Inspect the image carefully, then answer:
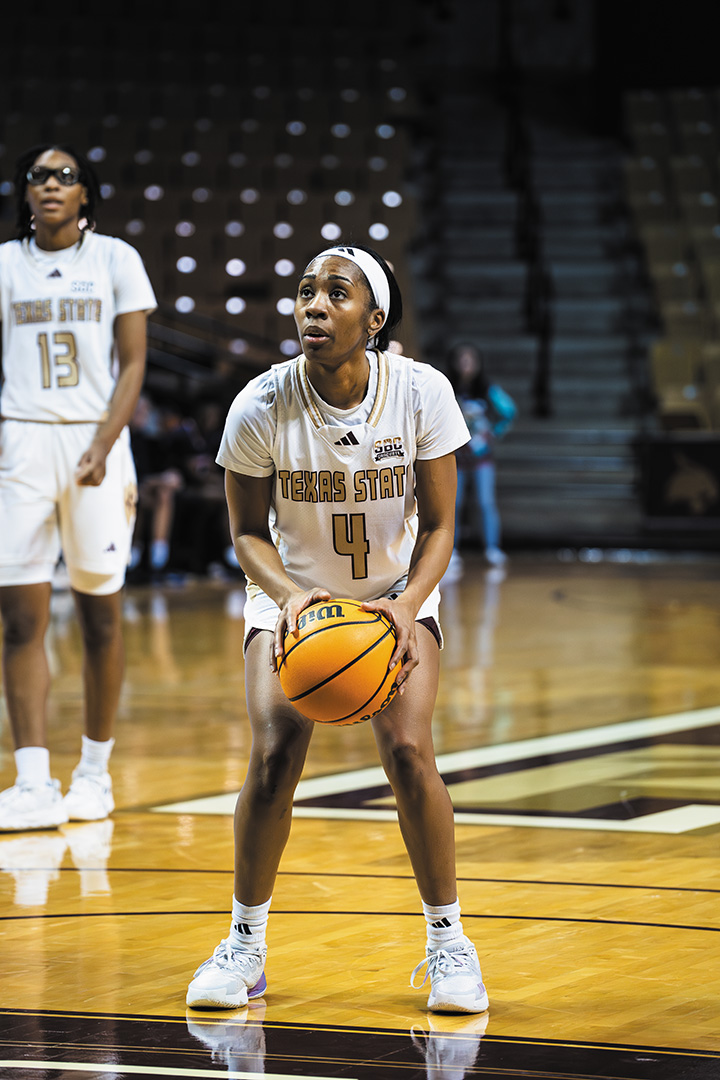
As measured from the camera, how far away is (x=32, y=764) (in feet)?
15.9

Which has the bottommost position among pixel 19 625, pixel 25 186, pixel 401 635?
pixel 19 625

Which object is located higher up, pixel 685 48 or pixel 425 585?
pixel 685 48

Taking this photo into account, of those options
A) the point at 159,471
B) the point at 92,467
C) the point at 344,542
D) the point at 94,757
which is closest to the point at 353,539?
the point at 344,542

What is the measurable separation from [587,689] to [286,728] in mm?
4472

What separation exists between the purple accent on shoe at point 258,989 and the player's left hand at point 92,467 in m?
1.98

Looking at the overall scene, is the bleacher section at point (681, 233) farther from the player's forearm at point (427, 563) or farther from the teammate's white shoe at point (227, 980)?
the teammate's white shoe at point (227, 980)

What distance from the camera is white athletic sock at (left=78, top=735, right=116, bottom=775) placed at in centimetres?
503

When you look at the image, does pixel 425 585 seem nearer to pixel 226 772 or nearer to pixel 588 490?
pixel 226 772

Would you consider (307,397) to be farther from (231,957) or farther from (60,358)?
(60,358)

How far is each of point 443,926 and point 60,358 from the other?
242 cm

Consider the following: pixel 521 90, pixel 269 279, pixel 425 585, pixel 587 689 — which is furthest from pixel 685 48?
pixel 425 585

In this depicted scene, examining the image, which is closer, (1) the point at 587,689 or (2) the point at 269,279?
(1) the point at 587,689

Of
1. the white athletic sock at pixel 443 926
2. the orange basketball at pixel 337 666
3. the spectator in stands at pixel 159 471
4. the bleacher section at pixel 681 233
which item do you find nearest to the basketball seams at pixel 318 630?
the orange basketball at pixel 337 666

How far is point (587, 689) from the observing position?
7484 mm
